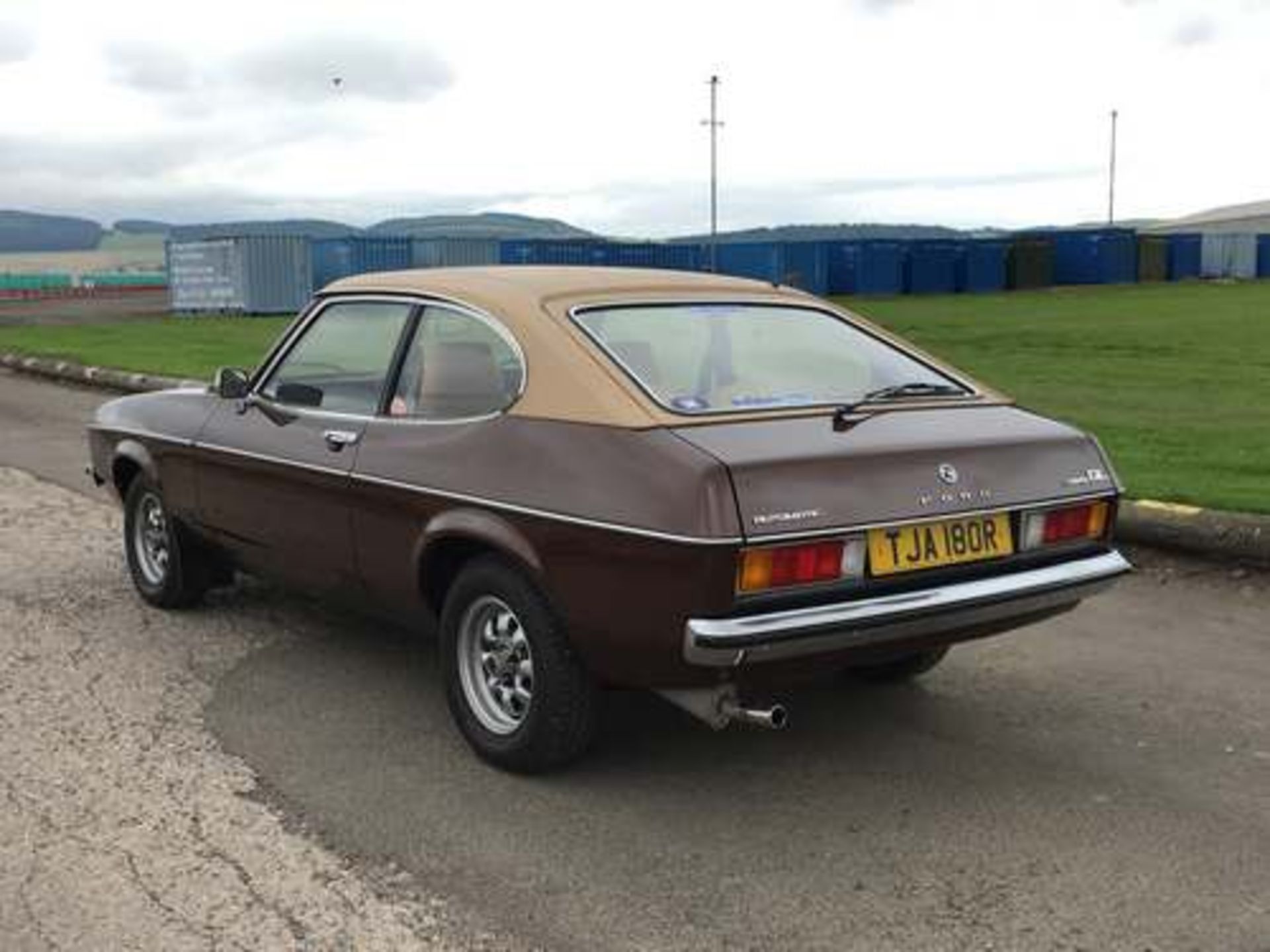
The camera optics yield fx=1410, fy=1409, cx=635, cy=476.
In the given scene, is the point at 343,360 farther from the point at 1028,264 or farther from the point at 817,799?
the point at 1028,264

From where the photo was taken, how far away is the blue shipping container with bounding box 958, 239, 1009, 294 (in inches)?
1761

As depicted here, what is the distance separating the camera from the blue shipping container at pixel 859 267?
42.6 meters

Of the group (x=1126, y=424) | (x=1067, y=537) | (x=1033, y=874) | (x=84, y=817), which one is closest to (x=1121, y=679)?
(x=1067, y=537)

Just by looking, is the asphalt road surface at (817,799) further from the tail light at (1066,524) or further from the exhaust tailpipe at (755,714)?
the tail light at (1066,524)

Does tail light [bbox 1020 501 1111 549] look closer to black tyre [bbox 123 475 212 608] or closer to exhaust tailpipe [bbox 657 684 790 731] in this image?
exhaust tailpipe [bbox 657 684 790 731]

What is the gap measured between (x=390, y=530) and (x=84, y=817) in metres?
1.26

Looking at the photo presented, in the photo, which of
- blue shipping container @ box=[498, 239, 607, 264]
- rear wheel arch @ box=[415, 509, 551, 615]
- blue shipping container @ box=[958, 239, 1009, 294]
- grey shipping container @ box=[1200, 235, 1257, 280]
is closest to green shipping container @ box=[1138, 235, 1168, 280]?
grey shipping container @ box=[1200, 235, 1257, 280]

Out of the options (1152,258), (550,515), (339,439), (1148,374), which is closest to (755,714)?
(550,515)

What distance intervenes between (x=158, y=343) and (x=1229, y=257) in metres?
45.7

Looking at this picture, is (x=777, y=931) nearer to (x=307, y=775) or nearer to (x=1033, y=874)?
(x=1033, y=874)

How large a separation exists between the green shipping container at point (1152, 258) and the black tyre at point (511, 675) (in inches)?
1971

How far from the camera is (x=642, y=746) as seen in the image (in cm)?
452

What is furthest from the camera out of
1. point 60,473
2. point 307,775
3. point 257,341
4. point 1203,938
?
point 257,341

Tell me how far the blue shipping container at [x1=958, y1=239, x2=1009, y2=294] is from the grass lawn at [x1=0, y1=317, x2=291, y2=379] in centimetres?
2234
